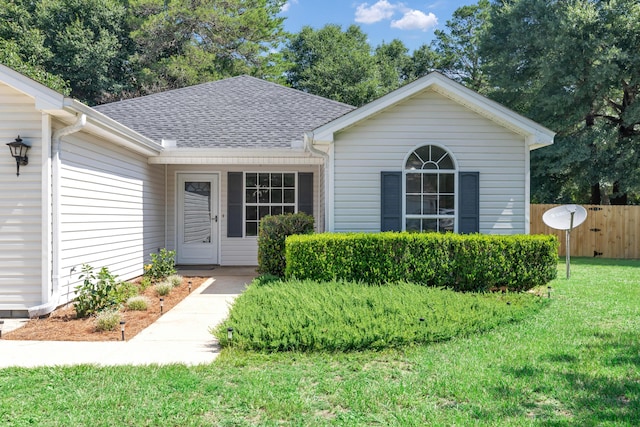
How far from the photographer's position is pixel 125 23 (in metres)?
23.3

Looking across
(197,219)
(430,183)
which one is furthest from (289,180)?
(430,183)

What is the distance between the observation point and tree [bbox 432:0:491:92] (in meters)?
27.1

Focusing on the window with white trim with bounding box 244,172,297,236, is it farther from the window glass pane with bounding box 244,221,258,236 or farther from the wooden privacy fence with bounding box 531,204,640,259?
the wooden privacy fence with bounding box 531,204,640,259

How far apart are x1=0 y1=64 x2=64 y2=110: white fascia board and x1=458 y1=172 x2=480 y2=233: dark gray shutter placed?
6510 millimetres

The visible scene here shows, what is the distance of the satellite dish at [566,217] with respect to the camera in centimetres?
894

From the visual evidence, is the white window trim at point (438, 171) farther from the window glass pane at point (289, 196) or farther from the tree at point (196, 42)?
the tree at point (196, 42)

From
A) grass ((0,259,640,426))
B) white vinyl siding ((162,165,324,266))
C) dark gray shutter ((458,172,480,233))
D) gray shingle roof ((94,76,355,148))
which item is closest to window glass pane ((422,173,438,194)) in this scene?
dark gray shutter ((458,172,480,233))

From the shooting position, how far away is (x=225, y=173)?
33.5ft

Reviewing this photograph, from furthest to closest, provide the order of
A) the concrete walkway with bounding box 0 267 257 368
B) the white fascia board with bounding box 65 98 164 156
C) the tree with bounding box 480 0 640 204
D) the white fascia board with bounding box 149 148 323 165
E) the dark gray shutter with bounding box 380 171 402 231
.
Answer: the tree with bounding box 480 0 640 204 < the white fascia board with bounding box 149 148 323 165 < the dark gray shutter with bounding box 380 171 402 231 < the white fascia board with bounding box 65 98 164 156 < the concrete walkway with bounding box 0 267 257 368

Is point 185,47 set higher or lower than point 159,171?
higher

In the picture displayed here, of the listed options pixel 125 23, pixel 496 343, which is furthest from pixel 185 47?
pixel 496 343

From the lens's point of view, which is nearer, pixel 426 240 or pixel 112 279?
pixel 112 279

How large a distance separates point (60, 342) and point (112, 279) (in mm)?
1514

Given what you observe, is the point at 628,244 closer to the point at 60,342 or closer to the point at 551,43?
the point at 551,43
